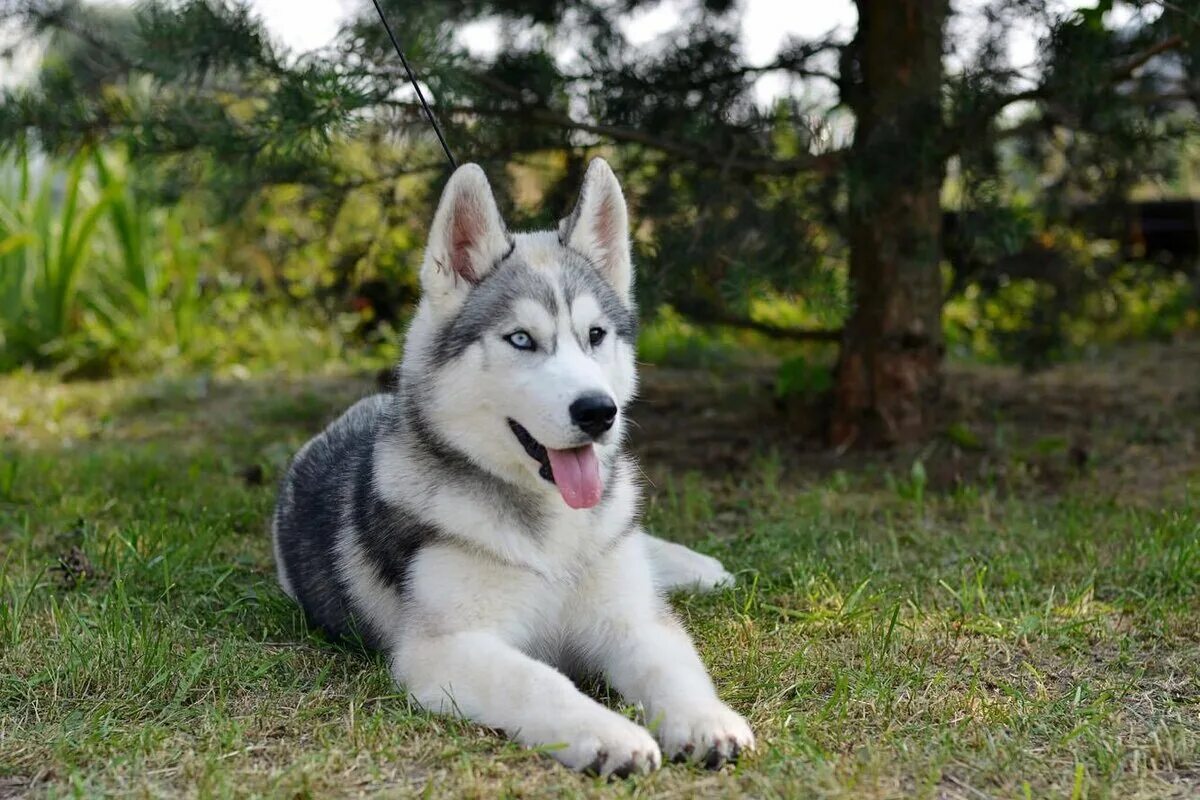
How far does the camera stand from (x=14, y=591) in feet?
12.3

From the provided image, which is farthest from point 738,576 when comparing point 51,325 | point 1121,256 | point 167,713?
point 51,325

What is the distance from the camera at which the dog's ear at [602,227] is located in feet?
11.1

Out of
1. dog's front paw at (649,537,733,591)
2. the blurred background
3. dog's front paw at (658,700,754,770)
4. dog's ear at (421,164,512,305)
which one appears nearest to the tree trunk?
the blurred background

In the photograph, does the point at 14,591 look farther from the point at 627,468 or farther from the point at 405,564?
the point at 627,468

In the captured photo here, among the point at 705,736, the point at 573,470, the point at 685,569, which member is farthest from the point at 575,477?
the point at 685,569

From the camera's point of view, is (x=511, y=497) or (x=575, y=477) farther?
(x=511, y=497)

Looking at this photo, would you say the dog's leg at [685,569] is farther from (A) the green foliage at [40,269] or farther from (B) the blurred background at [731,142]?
(A) the green foliage at [40,269]

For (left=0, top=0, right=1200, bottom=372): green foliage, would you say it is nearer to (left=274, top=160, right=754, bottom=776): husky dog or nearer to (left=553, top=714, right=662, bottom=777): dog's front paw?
(left=274, top=160, right=754, bottom=776): husky dog

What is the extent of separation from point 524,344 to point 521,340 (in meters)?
0.01

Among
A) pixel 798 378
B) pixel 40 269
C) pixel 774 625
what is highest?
pixel 40 269

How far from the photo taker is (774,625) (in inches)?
142

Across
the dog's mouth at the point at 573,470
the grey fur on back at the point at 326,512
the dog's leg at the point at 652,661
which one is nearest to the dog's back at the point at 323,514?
the grey fur on back at the point at 326,512

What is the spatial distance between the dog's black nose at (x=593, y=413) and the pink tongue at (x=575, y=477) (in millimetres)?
162

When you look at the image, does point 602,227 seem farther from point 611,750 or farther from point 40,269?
point 40,269
